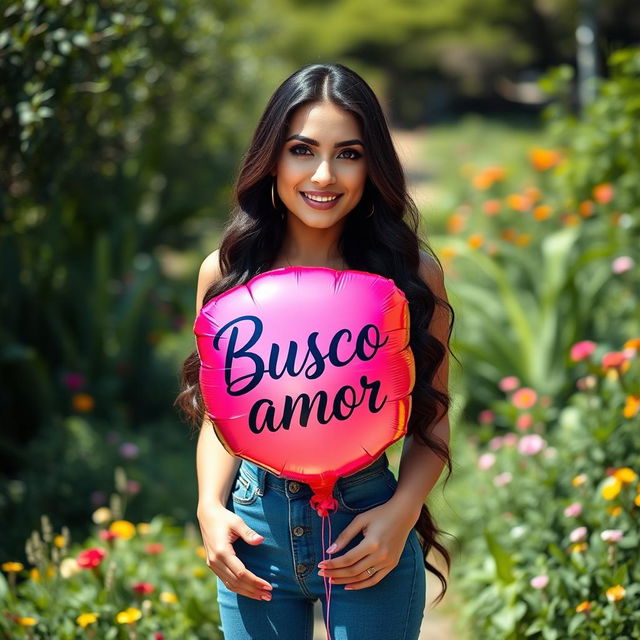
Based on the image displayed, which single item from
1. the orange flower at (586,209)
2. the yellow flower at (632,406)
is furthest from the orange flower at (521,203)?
the yellow flower at (632,406)

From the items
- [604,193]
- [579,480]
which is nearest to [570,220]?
[604,193]

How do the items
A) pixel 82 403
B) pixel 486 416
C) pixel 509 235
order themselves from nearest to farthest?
pixel 486 416, pixel 82 403, pixel 509 235

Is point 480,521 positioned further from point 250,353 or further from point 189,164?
point 189,164

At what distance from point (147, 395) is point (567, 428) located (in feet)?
6.48

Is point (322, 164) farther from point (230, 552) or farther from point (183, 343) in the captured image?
point (183, 343)

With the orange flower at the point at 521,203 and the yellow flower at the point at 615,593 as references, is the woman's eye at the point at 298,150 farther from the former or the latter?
the orange flower at the point at 521,203

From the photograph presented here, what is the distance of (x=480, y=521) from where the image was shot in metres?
2.91

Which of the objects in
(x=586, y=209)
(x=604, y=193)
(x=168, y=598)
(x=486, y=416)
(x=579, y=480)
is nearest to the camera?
(x=168, y=598)

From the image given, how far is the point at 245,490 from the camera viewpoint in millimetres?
1627

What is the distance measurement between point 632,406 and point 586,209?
1.81 m

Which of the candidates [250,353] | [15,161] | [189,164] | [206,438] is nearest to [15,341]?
[15,161]

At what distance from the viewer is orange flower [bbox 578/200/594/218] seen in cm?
409

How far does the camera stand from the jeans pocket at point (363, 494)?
1573 millimetres

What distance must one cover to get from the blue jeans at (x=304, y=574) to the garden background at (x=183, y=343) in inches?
23.9
